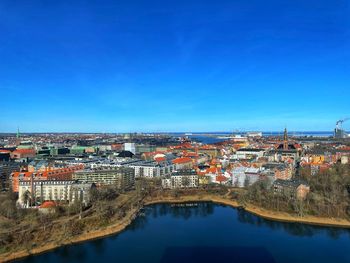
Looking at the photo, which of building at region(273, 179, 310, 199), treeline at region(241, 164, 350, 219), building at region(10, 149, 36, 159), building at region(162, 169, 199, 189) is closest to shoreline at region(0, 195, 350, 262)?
treeline at region(241, 164, 350, 219)

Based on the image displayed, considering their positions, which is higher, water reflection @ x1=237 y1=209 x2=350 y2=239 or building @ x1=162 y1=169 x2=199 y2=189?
building @ x1=162 y1=169 x2=199 y2=189

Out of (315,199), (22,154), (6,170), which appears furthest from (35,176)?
(22,154)

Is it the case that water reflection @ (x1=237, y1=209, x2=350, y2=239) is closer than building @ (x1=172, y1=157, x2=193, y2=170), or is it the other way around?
water reflection @ (x1=237, y1=209, x2=350, y2=239)

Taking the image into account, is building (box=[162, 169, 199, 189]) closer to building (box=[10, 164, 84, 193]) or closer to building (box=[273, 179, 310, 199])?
building (box=[273, 179, 310, 199])

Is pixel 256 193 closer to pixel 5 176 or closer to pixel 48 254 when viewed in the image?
pixel 48 254

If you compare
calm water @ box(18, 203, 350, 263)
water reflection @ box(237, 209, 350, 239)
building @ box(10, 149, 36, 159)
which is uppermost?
building @ box(10, 149, 36, 159)

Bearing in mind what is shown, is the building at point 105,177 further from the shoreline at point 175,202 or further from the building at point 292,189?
the building at point 292,189

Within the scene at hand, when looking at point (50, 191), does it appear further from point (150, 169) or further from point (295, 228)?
point (295, 228)
